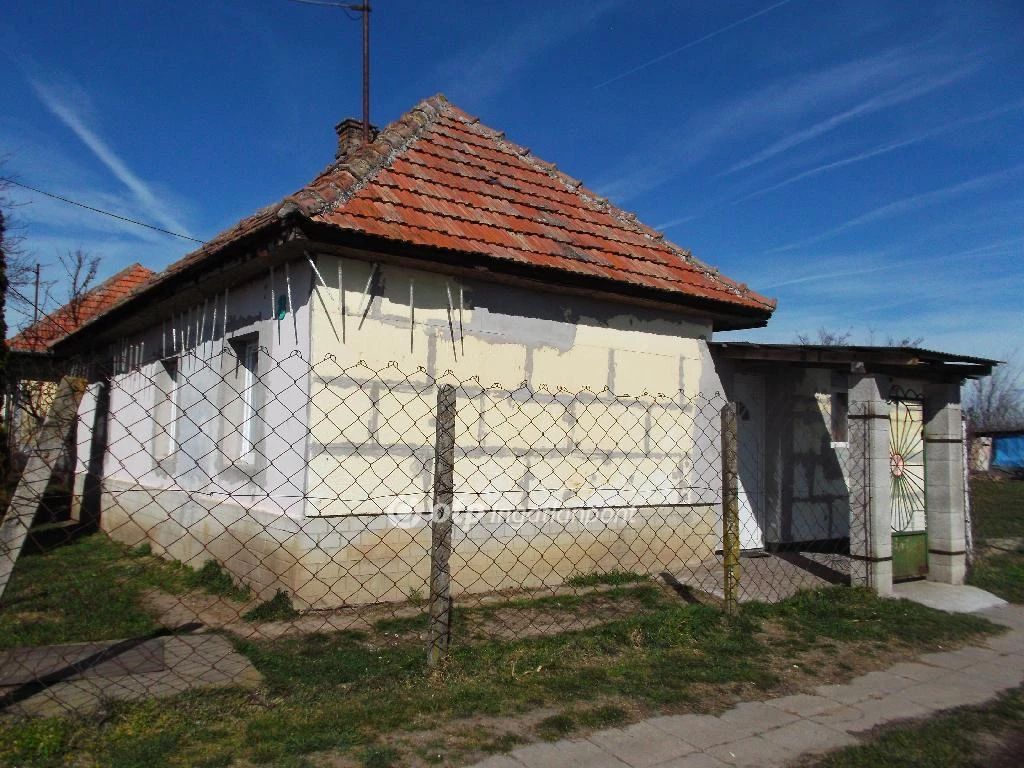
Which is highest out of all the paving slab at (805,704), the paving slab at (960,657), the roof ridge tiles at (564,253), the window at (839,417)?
the roof ridge tiles at (564,253)

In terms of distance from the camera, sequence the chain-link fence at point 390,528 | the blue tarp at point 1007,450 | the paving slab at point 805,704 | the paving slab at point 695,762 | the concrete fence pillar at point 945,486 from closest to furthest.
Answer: the paving slab at point 695,762, the paving slab at point 805,704, the chain-link fence at point 390,528, the concrete fence pillar at point 945,486, the blue tarp at point 1007,450

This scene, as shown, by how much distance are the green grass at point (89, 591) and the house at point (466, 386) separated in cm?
30

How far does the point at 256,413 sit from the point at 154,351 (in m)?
4.49

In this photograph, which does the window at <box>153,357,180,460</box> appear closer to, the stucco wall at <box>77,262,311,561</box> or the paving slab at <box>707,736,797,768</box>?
the stucco wall at <box>77,262,311,561</box>

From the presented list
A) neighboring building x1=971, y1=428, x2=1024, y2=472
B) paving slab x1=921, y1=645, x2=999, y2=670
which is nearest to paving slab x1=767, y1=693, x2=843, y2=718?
paving slab x1=921, y1=645, x2=999, y2=670

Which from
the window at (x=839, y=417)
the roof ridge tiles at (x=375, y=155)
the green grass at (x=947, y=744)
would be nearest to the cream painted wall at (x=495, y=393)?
the roof ridge tiles at (x=375, y=155)

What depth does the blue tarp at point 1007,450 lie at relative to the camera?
32.9m

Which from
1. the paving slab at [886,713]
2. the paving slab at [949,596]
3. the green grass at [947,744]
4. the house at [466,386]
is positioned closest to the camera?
the green grass at [947,744]

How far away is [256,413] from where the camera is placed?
6551 mm

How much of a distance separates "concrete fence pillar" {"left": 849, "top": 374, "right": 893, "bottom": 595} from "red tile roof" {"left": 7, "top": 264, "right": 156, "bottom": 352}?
45.2ft

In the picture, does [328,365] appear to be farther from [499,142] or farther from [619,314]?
[499,142]

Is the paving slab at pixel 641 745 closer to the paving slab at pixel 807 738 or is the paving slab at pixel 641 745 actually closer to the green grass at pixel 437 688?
the green grass at pixel 437 688

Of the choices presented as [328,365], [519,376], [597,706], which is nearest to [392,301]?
[328,365]

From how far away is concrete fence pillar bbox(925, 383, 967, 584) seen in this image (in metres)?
7.89
